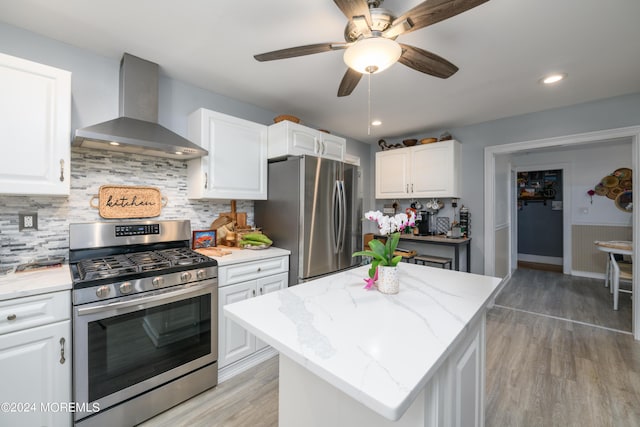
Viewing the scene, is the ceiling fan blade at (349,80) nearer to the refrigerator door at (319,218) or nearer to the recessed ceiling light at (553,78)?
the refrigerator door at (319,218)

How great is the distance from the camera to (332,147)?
10.3 ft

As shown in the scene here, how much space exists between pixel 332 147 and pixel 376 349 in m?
2.62

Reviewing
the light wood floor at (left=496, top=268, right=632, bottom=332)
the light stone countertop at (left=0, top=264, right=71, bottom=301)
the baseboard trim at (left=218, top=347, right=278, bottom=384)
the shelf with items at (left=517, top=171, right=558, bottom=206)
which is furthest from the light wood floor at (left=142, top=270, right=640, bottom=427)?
the shelf with items at (left=517, top=171, right=558, bottom=206)

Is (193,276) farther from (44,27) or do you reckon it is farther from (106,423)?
(44,27)

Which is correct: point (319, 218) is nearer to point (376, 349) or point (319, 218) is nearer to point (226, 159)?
point (226, 159)

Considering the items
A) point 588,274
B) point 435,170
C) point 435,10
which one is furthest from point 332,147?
point 588,274

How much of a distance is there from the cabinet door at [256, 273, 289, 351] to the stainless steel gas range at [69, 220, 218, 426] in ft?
1.33

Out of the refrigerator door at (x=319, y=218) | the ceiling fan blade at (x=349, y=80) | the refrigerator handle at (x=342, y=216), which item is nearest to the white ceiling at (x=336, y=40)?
the ceiling fan blade at (x=349, y=80)

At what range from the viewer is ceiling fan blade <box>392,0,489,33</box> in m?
1.08

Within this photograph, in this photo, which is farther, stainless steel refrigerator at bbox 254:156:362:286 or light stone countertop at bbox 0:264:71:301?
stainless steel refrigerator at bbox 254:156:362:286

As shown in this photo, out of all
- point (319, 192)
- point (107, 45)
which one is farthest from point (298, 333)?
point (107, 45)

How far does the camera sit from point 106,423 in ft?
4.92

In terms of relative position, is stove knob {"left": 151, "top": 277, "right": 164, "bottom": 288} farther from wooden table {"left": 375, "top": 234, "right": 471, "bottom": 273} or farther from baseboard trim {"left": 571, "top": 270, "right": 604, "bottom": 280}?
baseboard trim {"left": 571, "top": 270, "right": 604, "bottom": 280}

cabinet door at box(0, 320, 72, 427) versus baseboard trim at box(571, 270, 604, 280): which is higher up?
Result: cabinet door at box(0, 320, 72, 427)
